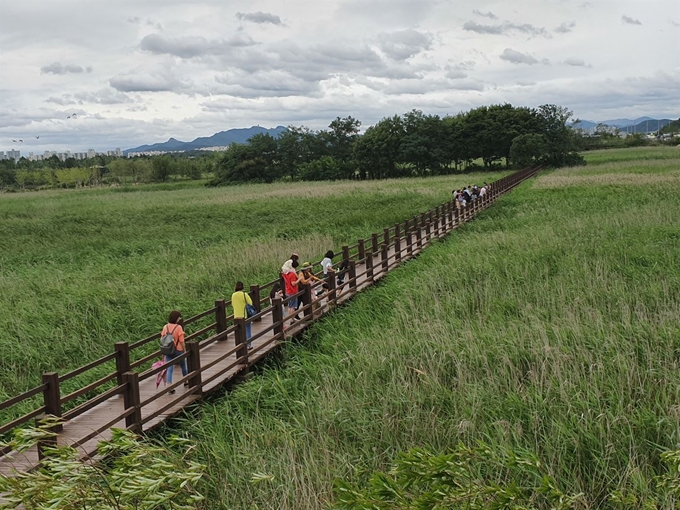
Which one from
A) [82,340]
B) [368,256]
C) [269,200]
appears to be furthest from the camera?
[269,200]

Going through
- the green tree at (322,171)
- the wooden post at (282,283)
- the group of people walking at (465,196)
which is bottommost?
the wooden post at (282,283)

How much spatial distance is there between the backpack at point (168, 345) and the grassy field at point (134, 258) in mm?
2897

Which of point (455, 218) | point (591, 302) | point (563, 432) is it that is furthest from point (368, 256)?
point (455, 218)

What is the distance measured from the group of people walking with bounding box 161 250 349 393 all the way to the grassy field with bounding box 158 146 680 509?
75cm

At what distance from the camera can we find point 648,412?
21.7 feet

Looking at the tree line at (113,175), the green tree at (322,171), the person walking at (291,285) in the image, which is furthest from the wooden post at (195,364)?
the tree line at (113,175)

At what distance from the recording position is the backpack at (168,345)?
8.96m

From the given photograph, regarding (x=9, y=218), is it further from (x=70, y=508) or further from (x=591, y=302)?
(x=70, y=508)

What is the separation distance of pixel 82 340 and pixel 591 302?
1024cm

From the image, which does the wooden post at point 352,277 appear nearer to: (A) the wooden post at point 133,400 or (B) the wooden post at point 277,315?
(B) the wooden post at point 277,315

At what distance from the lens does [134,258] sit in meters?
22.6

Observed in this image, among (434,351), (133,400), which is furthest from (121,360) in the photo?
(434,351)

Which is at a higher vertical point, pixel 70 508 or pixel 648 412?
pixel 70 508

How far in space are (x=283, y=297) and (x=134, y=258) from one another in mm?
11902
